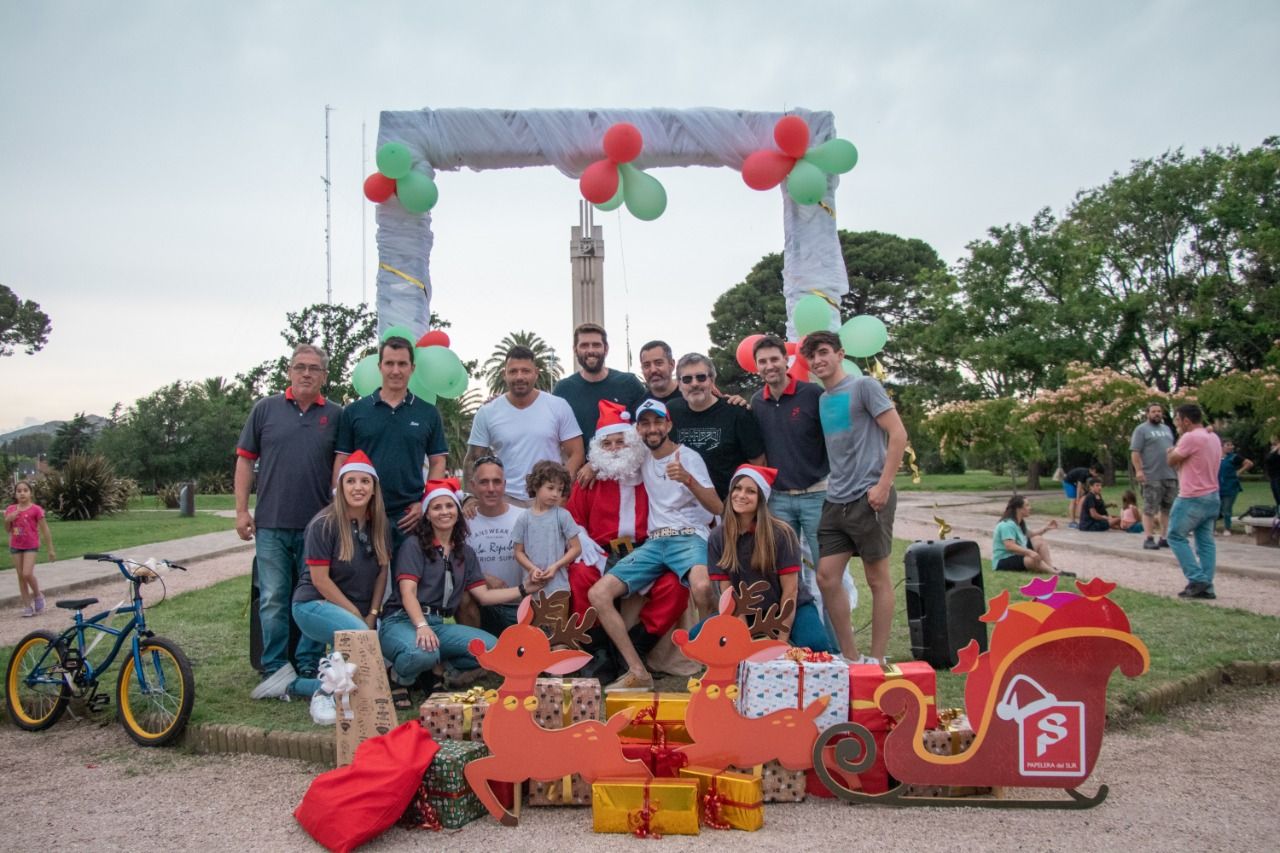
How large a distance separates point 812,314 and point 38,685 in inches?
207

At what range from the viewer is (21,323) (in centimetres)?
3712

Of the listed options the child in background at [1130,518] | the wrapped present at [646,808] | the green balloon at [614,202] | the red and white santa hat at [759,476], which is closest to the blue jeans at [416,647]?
the wrapped present at [646,808]

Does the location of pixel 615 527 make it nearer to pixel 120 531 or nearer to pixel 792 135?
pixel 792 135

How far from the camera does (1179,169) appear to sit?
31188 millimetres

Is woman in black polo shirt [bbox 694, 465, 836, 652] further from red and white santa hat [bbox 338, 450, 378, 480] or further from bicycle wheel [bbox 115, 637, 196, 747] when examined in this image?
bicycle wheel [bbox 115, 637, 196, 747]

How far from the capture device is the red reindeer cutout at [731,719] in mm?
3490

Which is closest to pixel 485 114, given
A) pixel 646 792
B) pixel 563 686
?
pixel 563 686

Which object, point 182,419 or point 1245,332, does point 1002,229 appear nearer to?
point 1245,332

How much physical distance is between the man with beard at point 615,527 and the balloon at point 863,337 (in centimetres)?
216

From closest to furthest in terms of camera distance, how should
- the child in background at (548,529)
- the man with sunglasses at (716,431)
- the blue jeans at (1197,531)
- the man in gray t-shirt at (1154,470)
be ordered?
the child in background at (548,529)
the man with sunglasses at (716,431)
the blue jeans at (1197,531)
the man in gray t-shirt at (1154,470)

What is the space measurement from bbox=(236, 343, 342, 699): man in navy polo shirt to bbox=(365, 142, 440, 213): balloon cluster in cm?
180

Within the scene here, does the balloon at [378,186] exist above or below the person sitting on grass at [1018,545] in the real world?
above

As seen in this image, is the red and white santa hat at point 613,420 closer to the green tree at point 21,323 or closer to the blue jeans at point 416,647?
the blue jeans at point 416,647

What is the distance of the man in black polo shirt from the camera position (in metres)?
5.09
